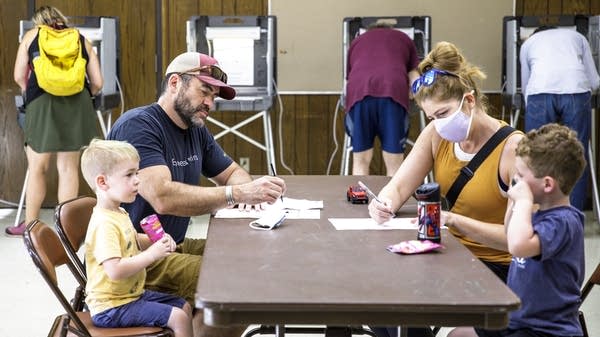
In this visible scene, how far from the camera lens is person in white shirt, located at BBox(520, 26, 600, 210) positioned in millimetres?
5984

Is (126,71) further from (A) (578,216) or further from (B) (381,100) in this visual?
(A) (578,216)

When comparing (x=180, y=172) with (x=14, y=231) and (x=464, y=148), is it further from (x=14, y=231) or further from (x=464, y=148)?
(x=14, y=231)

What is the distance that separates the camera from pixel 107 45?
6.59 m

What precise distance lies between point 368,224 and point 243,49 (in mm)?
4108

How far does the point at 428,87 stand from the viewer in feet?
10.1

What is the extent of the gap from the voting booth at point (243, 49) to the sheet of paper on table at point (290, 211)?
3356 mm

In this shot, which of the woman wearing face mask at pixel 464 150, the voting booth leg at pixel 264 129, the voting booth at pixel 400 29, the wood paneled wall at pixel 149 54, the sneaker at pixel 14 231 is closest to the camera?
the woman wearing face mask at pixel 464 150

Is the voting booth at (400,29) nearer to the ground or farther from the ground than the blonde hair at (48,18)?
nearer to the ground

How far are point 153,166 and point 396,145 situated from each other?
10.4 ft

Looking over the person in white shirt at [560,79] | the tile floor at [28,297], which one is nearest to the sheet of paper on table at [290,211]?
the tile floor at [28,297]

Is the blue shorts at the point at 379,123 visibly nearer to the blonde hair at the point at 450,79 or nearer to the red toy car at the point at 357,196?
the red toy car at the point at 357,196

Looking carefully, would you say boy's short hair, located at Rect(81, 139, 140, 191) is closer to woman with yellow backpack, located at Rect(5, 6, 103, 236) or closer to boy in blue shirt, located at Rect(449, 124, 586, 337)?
boy in blue shirt, located at Rect(449, 124, 586, 337)

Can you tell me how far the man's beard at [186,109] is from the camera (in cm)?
338

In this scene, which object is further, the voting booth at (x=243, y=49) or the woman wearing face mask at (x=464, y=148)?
the voting booth at (x=243, y=49)
